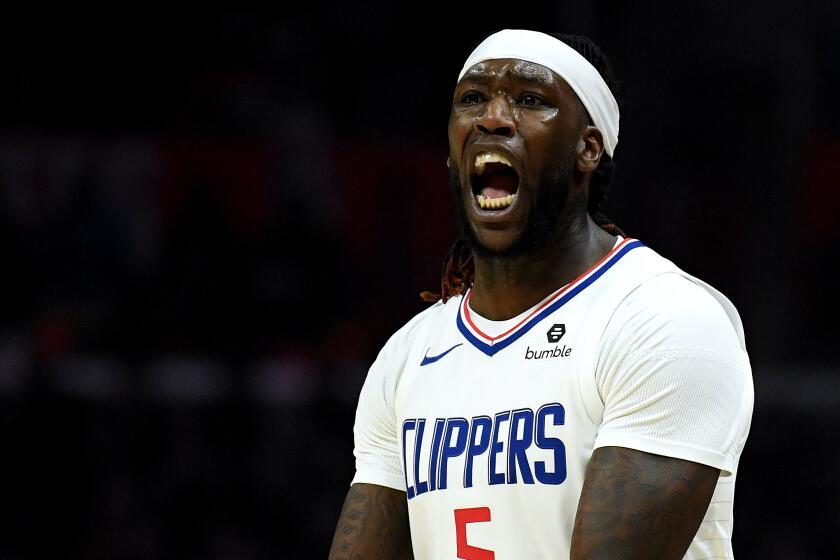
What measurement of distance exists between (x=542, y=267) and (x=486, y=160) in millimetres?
272

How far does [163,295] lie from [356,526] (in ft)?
13.3

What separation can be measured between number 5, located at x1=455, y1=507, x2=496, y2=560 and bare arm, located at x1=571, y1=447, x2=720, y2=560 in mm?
275

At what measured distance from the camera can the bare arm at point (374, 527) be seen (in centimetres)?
305

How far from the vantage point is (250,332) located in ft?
22.5

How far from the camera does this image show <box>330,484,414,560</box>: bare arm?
305 centimetres

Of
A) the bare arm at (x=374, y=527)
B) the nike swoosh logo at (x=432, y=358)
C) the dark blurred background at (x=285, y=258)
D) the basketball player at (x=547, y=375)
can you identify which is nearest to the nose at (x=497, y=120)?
the basketball player at (x=547, y=375)

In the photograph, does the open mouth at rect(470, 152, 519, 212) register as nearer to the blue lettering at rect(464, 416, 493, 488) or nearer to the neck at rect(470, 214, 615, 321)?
the neck at rect(470, 214, 615, 321)

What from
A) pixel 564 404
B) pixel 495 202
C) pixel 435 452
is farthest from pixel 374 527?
pixel 495 202

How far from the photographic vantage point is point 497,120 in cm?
286

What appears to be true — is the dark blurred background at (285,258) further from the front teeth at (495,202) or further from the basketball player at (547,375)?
the front teeth at (495,202)

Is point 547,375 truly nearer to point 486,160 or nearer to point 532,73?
point 486,160

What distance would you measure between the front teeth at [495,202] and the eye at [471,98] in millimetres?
223

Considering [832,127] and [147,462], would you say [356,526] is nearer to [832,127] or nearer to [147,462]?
[147,462]

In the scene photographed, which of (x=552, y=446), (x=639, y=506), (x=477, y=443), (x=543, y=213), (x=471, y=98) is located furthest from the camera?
(x=471, y=98)
